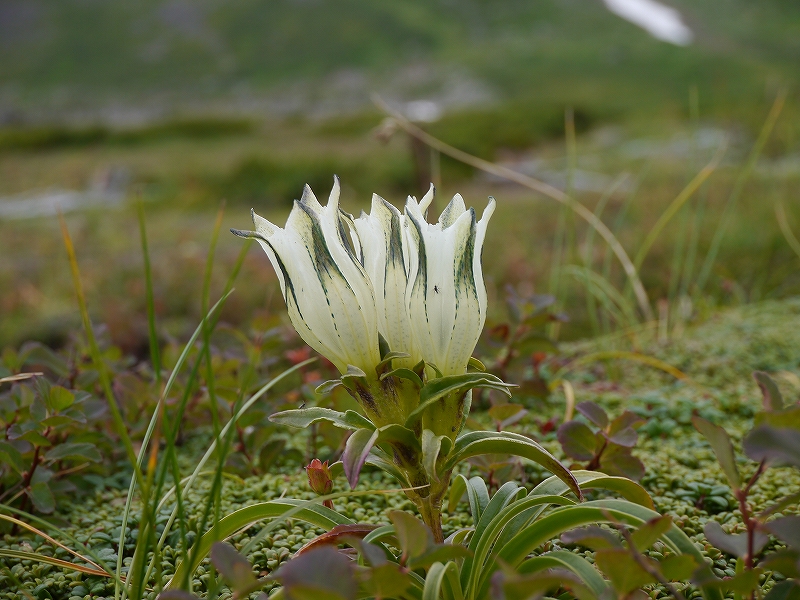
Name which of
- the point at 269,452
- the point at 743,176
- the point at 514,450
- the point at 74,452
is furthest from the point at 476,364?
the point at 743,176

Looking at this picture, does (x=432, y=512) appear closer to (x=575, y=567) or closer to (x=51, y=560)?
(x=575, y=567)

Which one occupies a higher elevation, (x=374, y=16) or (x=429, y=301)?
(x=374, y=16)

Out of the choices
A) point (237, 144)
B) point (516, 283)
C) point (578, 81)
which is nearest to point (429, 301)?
point (516, 283)

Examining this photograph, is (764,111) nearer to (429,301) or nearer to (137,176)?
(429,301)

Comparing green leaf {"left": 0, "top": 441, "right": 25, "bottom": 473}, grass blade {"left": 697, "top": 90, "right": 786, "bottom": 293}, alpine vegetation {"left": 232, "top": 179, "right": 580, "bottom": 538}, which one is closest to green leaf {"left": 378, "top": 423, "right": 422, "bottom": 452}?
alpine vegetation {"left": 232, "top": 179, "right": 580, "bottom": 538}

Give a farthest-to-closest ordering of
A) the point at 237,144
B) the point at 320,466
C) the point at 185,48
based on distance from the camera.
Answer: the point at 185,48, the point at 237,144, the point at 320,466

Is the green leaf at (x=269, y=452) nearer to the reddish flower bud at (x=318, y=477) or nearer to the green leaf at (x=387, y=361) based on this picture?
the reddish flower bud at (x=318, y=477)

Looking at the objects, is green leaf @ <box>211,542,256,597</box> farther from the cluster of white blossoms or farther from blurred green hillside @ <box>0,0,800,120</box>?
blurred green hillside @ <box>0,0,800,120</box>
